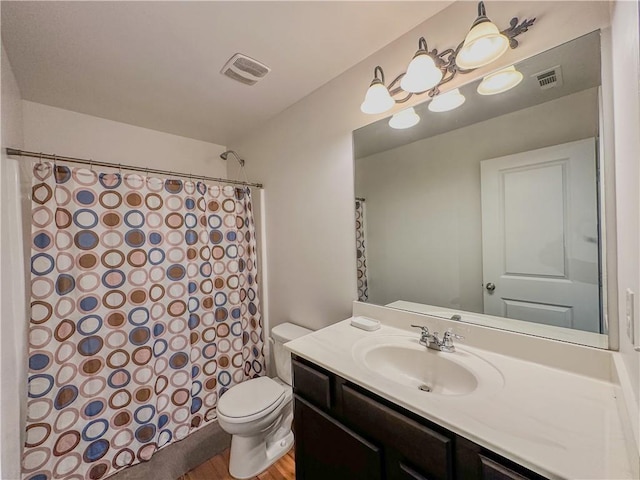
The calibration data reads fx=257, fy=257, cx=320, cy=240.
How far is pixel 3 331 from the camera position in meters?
1.00

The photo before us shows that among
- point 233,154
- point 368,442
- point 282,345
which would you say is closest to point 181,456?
point 282,345

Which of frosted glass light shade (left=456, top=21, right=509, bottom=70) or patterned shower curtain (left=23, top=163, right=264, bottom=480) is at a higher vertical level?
frosted glass light shade (left=456, top=21, right=509, bottom=70)

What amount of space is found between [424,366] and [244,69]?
1788 millimetres

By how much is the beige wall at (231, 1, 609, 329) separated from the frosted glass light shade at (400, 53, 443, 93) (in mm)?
→ 145

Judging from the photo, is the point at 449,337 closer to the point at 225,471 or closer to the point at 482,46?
the point at 482,46

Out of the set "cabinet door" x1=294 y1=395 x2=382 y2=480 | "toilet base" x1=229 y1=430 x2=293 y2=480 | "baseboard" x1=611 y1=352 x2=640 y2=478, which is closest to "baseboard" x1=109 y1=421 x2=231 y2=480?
"toilet base" x1=229 y1=430 x2=293 y2=480

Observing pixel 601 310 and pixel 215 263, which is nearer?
pixel 601 310

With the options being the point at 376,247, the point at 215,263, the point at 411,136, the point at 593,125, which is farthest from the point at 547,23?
the point at 215,263

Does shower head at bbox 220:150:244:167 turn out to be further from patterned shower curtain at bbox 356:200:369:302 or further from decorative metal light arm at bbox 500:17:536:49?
decorative metal light arm at bbox 500:17:536:49

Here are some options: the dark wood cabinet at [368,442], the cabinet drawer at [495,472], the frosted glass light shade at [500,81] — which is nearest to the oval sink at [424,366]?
the dark wood cabinet at [368,442]

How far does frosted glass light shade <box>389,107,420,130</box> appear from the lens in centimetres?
130

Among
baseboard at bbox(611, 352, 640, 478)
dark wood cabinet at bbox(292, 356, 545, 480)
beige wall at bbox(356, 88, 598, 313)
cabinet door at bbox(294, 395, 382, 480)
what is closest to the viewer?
baseboard at bbox(611, 352, 640, 478)

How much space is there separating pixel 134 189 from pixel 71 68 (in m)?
0.68

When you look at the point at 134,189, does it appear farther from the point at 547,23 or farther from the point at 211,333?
the point at 547,23
